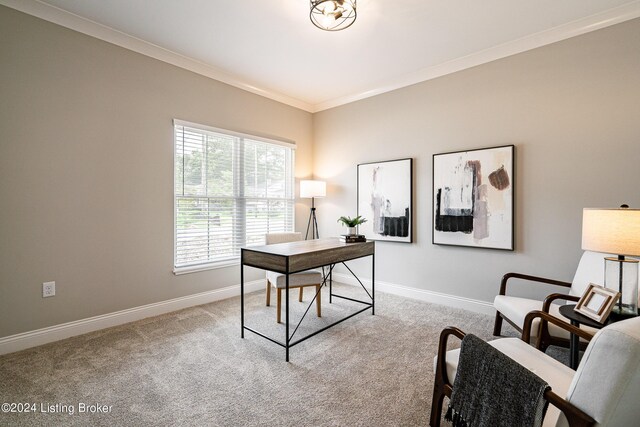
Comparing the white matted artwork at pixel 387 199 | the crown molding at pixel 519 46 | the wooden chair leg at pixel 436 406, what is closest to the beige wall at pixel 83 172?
the white matted artwork at pixel 387 199

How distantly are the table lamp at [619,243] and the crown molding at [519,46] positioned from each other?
200cm

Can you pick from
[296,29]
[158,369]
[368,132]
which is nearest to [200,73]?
[296,29]

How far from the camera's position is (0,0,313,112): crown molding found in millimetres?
2465

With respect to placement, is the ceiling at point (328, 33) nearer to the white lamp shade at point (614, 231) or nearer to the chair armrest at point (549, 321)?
the white lamp shade at point (614, 231)

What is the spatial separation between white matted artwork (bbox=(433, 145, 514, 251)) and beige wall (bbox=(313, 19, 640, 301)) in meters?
0.10

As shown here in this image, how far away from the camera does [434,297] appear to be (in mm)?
3635

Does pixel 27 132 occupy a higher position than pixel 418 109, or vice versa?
pixel 418 109

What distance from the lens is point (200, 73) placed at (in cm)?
355

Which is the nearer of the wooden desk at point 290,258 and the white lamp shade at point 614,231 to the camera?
the white lamp shade at point 614,231

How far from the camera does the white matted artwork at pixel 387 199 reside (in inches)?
151

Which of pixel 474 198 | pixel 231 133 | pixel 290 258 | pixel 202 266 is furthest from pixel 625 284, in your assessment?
pixel 231 133

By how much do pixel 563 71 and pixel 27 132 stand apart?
478 centimetres

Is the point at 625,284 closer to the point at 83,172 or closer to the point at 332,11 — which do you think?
the point at 332,11

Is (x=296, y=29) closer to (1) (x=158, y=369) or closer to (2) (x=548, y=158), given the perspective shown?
(2) (x=548, y=158)
